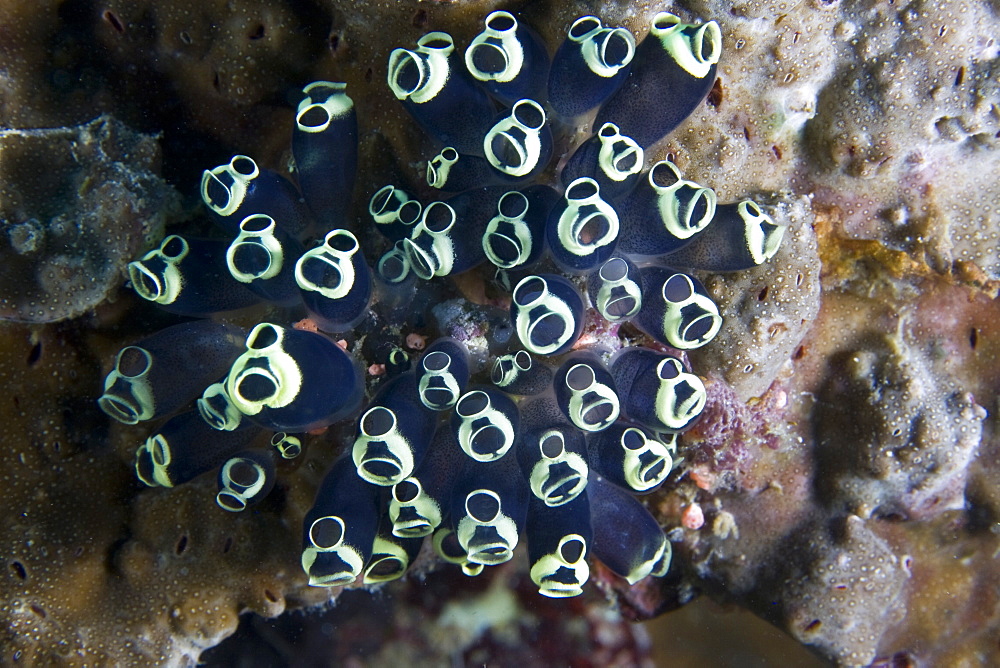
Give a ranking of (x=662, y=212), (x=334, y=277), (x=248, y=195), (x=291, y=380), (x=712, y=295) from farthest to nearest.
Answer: (x=712, y=295) → (x=248, y=195) → (x=662, y=212) → (x=334, y=277) → (x=291, y=380)

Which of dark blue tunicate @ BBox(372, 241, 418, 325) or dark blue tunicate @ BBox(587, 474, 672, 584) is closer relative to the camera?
dark blue tunicate @ BBox(372, 241, 418, 325)

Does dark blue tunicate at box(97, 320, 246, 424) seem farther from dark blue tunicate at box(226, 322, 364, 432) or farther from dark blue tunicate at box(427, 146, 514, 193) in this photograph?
dark blue tunicate at box(427, 146, 514, 193)

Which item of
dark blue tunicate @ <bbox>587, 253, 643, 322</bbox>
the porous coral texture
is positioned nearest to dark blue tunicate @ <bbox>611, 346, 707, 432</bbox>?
dark blue tunicate @ <bbox>587, 253, 643, 322</bbox>

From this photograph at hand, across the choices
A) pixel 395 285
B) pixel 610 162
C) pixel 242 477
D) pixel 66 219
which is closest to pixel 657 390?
pixel 610 162

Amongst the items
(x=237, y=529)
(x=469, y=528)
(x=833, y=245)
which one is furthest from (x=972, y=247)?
(x=237, y=529)

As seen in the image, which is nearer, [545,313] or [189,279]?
[545,313]

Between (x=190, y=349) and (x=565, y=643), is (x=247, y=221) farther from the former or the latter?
(x=565, y=643)

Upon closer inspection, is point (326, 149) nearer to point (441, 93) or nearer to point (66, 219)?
point (441, 93)

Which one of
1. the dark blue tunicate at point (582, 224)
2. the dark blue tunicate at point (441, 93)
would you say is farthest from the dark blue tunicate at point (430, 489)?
the dark blue tunicate at point (441, 93)
